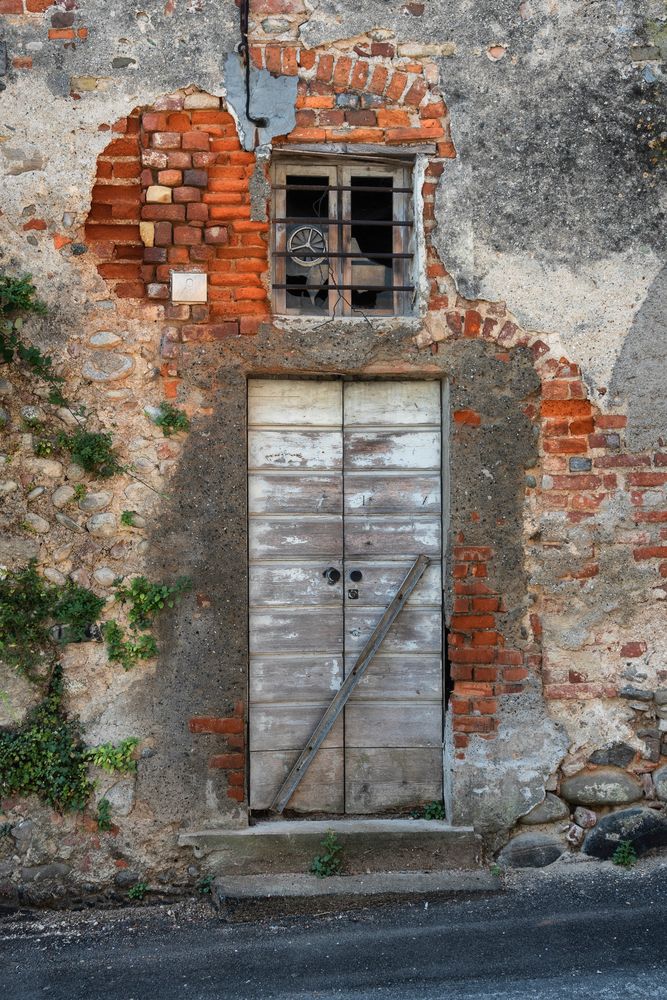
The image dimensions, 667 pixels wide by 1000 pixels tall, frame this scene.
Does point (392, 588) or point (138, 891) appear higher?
point (392, 588)

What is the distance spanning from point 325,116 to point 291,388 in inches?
50.7

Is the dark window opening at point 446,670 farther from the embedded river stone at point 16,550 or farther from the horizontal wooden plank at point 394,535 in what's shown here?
the embedded river stone at point 16,550

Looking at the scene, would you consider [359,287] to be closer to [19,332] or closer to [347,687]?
[19,332]

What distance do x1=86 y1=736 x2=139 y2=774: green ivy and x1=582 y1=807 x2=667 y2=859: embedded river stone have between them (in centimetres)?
220

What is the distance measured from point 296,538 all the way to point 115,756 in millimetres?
1321

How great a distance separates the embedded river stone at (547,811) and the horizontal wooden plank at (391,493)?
4.88 ft

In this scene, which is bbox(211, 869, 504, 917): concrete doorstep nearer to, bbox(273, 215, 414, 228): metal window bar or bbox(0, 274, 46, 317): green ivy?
bbox(0, 274, 46, 317): green ivy

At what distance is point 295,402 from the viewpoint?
4383mm

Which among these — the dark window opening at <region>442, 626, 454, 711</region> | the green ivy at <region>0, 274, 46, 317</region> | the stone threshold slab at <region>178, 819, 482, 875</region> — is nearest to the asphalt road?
the stone threshold slab at <region>178, 819, 482, 875</region>

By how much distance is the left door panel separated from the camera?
435 centimetres

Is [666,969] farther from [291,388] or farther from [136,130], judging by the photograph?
[136,130]

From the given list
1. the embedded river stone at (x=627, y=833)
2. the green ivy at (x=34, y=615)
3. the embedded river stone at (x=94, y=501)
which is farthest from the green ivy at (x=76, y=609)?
the embedded river stone at (x=627, y=833)

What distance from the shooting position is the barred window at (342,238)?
4363 millimetres

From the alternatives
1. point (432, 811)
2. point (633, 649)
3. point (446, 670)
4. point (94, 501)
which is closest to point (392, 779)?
point (432, 811)
